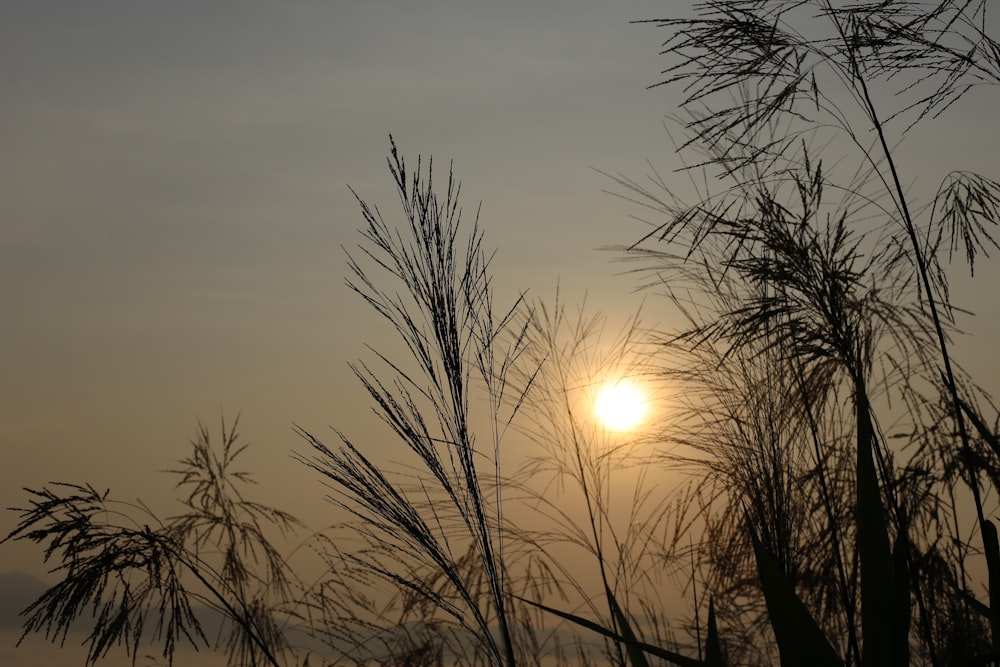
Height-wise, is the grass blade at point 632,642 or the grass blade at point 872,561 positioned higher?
the grass blade at point 872,561

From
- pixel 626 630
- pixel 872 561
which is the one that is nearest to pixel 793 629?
pixel 872 561

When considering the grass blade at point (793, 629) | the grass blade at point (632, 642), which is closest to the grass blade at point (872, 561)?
the grass blade at point (793, 629)

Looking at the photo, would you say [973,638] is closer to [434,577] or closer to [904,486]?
[904,486]

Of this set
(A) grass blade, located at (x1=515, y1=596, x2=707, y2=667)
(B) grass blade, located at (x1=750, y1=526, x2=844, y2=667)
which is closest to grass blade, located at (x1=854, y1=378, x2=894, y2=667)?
(B) grass blade, located at (x1=750, y1=526, x2=844, y2=667)

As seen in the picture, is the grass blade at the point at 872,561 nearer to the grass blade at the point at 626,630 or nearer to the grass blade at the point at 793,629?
the grass blade at the point at 793,629

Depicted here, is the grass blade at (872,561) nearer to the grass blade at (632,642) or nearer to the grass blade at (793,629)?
the grass blade at (793,629)

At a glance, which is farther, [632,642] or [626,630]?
[626,630]

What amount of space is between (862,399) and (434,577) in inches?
88.2

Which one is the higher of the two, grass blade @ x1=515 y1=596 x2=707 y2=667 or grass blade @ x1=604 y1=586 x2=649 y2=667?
grass blade @ x1=604 y1=586 x2=649 y2=667

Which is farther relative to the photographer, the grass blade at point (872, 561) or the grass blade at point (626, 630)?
the grass blade at point (626, 630)

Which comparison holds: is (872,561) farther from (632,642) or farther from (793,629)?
(632,642)

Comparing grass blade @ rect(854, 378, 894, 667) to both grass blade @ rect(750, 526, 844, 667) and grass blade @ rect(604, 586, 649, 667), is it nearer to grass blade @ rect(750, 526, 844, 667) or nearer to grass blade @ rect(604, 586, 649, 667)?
grass blade @ rect(750, 526, 844, 667)

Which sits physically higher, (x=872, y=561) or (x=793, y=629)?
(x=872, y=561)

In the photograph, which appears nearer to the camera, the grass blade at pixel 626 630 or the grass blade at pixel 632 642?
the grass blade at pixel 632 642
